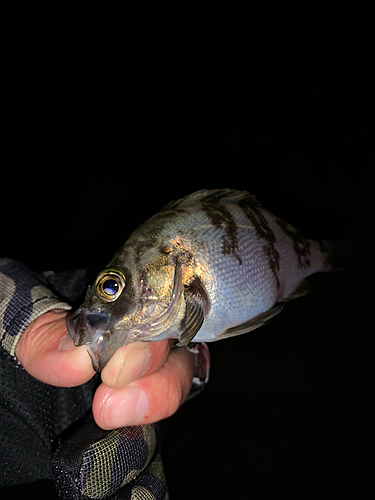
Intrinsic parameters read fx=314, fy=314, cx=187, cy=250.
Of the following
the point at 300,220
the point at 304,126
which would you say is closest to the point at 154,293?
the point at 300,220

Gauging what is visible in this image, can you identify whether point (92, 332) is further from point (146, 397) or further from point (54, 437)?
point (54, 437)

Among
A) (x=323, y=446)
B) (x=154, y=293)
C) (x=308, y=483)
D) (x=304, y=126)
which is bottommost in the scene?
(x=308, y=483)

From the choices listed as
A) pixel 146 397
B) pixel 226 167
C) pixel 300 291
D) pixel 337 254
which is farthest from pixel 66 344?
pixel 226 167

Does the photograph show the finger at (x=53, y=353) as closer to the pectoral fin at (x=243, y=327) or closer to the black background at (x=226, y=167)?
the pectoral fin at (x=243, y=327)

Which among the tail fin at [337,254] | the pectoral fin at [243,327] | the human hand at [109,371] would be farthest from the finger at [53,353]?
the tail fin at [337,254]

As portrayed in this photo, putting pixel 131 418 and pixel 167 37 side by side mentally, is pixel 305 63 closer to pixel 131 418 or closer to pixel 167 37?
pixel 167 37
